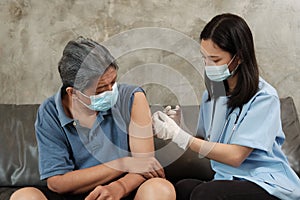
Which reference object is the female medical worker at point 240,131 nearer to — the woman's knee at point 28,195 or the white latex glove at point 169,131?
the white latex glove at point 169,131

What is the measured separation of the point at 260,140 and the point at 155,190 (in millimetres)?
393

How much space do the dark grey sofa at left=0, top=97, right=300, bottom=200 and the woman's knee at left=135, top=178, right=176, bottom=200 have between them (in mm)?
456

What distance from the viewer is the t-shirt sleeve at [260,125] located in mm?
1591

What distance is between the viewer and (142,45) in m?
2.42

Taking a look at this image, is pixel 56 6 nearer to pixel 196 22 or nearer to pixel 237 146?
pixel 196 22

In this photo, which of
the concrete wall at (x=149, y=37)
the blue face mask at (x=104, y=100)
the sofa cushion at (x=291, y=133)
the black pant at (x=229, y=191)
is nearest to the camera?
the black pant at (x=229, y=191)

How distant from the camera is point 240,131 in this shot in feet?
5.33

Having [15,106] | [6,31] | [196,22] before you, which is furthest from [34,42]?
[196,22]

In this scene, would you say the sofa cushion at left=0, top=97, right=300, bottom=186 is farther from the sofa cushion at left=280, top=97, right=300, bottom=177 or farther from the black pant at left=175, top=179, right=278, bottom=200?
the black pant at left=175, top=179, right=278, bottom=200

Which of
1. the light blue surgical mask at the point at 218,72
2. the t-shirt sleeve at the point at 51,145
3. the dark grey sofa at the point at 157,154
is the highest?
the light blue surgical mask at the point at 218,72

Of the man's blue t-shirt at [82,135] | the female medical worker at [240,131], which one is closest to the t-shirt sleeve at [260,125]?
the female medical worker at [240,131]

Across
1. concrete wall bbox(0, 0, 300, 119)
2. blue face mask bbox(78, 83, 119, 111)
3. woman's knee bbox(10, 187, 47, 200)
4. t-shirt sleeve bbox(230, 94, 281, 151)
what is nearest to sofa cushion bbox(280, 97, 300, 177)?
concrete wall bbox(0, 0, 300, 119)

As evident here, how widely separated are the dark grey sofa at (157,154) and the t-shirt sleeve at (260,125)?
0.43 metres

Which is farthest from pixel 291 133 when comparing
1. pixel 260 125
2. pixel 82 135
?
pixel 82 135
